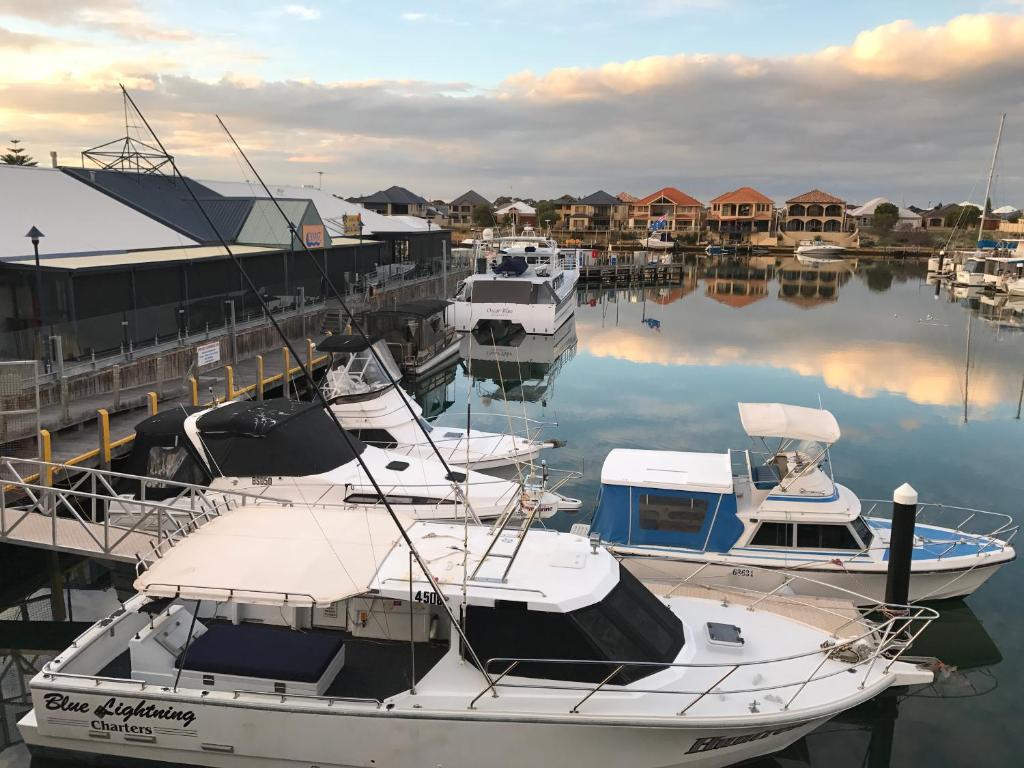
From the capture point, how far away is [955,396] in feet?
103

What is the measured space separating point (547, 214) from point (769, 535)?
134 metres

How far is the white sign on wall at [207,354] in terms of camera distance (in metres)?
21.6

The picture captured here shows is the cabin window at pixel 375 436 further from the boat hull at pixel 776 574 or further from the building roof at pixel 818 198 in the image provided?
the building roof at pixel 818 198

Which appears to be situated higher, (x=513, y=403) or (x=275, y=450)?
(x=275, y=450)

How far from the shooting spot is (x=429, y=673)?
865cm

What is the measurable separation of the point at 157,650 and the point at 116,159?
32.4 meters

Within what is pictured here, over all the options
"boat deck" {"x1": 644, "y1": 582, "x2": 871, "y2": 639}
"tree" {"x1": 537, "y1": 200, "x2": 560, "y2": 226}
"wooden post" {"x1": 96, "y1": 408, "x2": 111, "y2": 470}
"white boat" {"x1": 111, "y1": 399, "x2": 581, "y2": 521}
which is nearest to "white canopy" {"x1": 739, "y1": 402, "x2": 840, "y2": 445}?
"boat deck" {"x1": 644, "y1": 582, "x2": 871, "y2": 639}

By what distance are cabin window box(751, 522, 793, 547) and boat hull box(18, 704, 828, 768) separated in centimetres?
480

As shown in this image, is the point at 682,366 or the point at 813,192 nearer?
the point at 682,366

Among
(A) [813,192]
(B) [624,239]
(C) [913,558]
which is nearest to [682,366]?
(C) [913,558]

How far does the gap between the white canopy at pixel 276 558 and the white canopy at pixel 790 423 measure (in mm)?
7322

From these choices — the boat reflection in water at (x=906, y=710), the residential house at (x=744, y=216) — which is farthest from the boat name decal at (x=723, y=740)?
the residential house at (x=744, y=216)

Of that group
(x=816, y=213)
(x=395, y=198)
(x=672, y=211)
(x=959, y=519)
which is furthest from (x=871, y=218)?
(x=959, y=519)

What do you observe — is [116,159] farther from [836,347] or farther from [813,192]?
[813,192]
